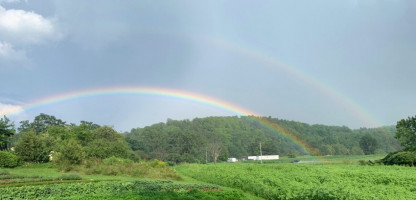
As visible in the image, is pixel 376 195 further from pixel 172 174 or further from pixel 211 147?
pixel 211 147

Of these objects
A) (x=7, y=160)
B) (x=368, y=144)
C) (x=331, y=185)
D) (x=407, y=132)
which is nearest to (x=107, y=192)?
(x=331, y=185)

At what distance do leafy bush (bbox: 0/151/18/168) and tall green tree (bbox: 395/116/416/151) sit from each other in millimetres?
61542

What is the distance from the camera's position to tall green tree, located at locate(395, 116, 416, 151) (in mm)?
52225

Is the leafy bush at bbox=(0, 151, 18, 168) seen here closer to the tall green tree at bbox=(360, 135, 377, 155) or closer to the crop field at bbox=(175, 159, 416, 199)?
the crop field at bbox=(175, 159, 416, 199)

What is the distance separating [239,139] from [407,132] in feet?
272

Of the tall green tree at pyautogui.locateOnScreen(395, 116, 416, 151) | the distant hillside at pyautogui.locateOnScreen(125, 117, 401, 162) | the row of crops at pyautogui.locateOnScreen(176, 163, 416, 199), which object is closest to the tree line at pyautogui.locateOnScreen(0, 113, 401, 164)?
the distant hillside at pyautogui.locateOnScreen(125, 117, 401, 162)

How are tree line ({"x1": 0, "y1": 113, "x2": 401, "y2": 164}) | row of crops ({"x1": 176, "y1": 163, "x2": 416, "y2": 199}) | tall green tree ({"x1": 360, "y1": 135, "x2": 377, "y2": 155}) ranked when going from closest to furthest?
row of crops ({"x1": 176, "y1": 163, "x2": 416, "y2": 199}) < tree line ({"x1": 0, "y1": 113, "x2": 401, "y2": 164}) < tall green tree ({"x1": 360, "y1": 135, "x2": 377, "y2": 155})

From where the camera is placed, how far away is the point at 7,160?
138 ft

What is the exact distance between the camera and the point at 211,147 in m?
114

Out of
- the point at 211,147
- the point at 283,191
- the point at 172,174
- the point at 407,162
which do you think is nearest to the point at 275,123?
the point at 211,147

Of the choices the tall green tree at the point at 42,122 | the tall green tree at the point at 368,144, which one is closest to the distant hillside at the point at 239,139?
the tall green tree at the point at 368,144

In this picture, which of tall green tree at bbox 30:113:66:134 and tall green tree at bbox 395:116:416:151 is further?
tall green tree at bbox 30:113:66:134

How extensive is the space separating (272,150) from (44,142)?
8397cm

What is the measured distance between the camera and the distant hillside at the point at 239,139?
364 ft
